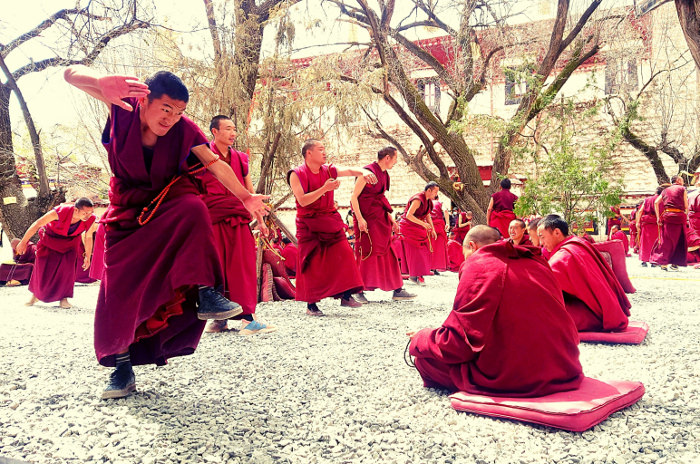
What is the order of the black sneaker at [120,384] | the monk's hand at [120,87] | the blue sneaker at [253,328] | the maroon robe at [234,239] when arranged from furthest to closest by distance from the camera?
1. the blue sneaker at [253,328]
2. the maroon robe at [234,239]
3. the black sneaker at [120,384]
4. the monk's hand at [120,87]

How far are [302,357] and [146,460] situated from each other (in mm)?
1516

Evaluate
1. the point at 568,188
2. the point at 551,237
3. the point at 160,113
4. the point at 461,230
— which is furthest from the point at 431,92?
the point at 160,113

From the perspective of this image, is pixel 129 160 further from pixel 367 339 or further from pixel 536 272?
pixel 367 339

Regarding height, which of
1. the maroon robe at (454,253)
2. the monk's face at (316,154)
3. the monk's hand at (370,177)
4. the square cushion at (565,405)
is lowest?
the maroon robe at (454,253)

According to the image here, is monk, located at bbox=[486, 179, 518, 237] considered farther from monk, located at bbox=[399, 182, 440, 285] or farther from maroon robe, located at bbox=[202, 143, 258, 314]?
maroon robe, located at bbox=[202, 143, 258, 314]

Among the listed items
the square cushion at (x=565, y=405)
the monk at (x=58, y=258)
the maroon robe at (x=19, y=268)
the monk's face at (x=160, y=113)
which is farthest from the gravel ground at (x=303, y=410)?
the maroon robe at (x=19, y=268)

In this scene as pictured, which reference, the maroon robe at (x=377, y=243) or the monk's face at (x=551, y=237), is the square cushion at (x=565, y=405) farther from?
the maroon robe at (x=377, y=243)

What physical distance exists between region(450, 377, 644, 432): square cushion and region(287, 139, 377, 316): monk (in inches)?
104

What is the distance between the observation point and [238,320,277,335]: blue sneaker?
403 cm

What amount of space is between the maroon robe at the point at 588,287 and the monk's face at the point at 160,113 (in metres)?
2.43

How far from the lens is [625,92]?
13594 millimetres

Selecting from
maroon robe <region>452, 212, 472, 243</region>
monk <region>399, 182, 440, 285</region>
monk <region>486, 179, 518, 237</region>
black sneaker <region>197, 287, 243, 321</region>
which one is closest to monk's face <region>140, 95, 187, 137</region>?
black sneaker <region>197, 287, 243, 321</region>

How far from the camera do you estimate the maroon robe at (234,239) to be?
3.58 m

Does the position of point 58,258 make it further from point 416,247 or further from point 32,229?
point 416,247
